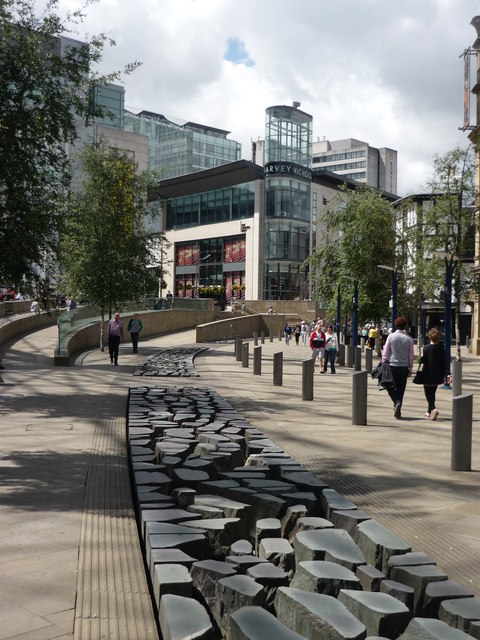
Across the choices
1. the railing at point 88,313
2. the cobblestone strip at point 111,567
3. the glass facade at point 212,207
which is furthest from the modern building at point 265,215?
the cobblestone strip at point 111,567

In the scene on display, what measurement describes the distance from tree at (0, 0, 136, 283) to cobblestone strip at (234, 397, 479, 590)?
18.7 feet

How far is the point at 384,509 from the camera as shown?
5.39m

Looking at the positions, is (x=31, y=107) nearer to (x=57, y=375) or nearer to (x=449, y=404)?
(x=57, y=375)

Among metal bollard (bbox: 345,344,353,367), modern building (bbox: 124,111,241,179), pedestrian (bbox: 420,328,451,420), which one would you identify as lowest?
metal bollard (bbox: 345,344,353,367)

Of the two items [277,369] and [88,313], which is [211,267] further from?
[277,369]

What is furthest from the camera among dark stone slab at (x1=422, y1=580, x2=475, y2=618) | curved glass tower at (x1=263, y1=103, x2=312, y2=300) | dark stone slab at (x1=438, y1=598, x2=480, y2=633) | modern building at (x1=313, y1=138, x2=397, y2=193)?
modern building at (x1=313, y1=138, x2=397, y2=193)

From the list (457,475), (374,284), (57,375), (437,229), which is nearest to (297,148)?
(374,284)

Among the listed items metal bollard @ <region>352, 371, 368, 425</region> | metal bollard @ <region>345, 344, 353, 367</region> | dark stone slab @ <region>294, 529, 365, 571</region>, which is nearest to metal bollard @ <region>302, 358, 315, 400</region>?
metal bollard @ <region>352, 371, 368, 425</region>

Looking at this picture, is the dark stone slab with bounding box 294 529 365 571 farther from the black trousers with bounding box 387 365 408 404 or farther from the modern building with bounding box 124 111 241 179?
the modern building with bounding box 124 111 241 179

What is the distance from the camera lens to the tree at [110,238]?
27.2 m

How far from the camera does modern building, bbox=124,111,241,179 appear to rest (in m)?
91.8

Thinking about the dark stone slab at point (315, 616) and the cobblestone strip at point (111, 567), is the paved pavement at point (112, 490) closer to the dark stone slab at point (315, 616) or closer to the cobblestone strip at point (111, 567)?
the cobblestone strip at point (111, 567)

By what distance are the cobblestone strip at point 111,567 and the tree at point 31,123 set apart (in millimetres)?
6044

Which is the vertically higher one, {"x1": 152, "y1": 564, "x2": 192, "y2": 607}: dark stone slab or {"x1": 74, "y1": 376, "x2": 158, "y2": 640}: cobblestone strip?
{"x1": 152, "y1": 564, "x2": 192, "y2": 607}: dark stone slab
